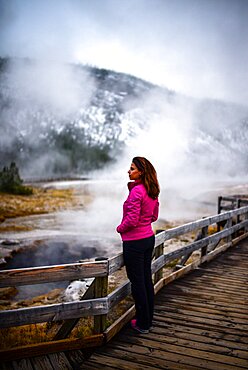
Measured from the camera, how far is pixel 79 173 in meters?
119

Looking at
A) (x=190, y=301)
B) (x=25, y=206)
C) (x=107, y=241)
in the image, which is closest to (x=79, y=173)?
(x=25, y=206)

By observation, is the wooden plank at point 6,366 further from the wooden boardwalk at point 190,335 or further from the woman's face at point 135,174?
the woman's face at point 135,174

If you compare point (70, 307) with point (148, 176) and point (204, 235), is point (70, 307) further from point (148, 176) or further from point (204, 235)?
point (204, 235)

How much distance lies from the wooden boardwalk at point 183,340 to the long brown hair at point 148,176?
164cm

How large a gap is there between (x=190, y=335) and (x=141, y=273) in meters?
0.95

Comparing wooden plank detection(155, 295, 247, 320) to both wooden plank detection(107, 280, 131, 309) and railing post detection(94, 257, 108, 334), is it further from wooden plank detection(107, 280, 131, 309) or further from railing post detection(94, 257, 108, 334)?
railing post detection(94, 257, 108, 334)

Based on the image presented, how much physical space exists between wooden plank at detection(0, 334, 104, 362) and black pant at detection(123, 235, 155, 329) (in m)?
0.58

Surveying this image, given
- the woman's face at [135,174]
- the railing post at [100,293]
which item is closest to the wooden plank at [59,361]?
the railing post at [100,293]

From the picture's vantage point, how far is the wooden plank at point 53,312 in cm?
331

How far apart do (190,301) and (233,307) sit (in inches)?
24.2

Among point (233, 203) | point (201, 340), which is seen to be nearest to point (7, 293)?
point (201, 340)

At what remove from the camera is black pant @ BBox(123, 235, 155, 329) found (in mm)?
3926

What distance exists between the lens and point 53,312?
3549 mm

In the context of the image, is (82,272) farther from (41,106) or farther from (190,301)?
(41,106)
